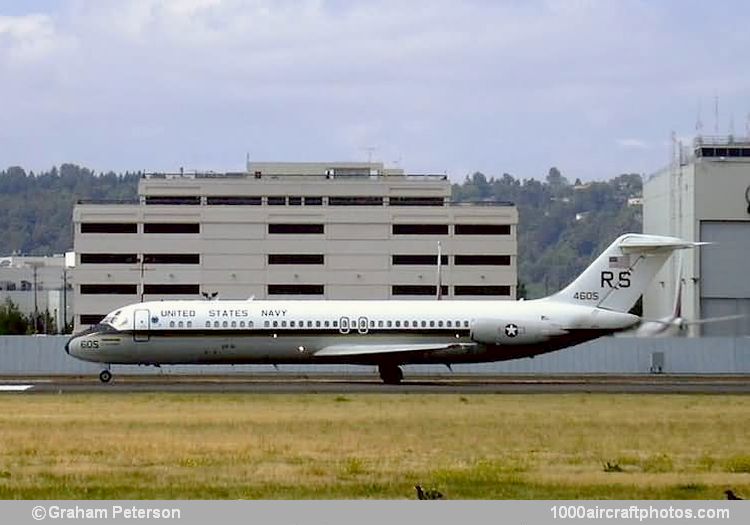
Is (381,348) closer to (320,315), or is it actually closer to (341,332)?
(341,332)

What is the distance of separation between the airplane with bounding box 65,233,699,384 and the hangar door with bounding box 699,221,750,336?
45806 millimetres

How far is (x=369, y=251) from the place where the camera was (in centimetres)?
14025

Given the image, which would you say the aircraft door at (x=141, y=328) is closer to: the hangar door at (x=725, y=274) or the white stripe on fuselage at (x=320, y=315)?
the white stripe on fuselage at (x=320, y=315)

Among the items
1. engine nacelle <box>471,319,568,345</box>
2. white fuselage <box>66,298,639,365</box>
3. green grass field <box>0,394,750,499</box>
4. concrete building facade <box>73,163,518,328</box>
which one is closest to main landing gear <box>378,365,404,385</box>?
white fuselage <box>66,298,639,365</box>

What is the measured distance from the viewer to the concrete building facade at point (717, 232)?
4205 inches

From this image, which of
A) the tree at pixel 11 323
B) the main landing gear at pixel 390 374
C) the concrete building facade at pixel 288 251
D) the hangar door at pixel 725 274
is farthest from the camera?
the concrete building facade at pixel 288 251

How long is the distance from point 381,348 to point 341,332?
167 cm

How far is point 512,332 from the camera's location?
61844 millimetres

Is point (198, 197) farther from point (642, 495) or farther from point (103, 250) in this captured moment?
point (642, 495)

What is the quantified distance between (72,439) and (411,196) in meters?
113

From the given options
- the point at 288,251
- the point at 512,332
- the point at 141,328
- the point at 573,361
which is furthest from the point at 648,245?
the point at 288,251

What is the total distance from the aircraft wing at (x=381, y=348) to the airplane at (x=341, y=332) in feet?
0.13

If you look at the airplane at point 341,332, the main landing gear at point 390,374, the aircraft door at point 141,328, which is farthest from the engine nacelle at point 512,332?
the aircraft door at point 141,328

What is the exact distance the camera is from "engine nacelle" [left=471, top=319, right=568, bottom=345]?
61.7m
